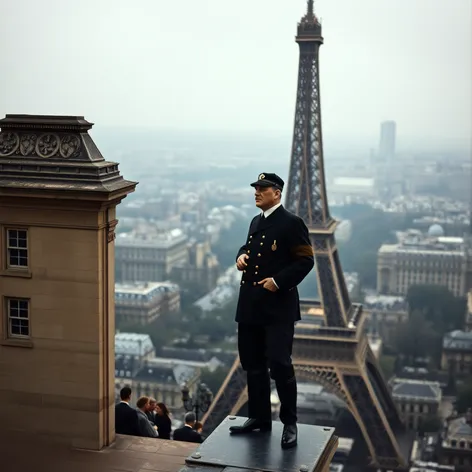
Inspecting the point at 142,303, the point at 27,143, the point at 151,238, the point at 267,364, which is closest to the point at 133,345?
the point at 142,303

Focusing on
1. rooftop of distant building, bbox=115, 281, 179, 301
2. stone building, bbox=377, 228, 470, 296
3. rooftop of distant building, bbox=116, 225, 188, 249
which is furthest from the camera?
rooftop of distant building, bbox=116, 225, 188, 249

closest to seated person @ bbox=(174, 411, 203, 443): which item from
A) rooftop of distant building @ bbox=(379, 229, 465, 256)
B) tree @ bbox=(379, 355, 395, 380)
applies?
tree @ bbox=(379, 355, 395, 380)

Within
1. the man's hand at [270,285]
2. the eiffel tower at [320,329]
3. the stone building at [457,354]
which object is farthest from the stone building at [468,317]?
the man's hand at [270,285]

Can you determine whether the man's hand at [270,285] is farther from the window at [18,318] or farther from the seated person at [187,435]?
the window at [18,318]

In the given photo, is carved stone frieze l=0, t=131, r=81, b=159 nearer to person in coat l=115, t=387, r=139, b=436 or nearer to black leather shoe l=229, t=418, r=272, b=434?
person in coat l=115, t=387, r=139, b=436

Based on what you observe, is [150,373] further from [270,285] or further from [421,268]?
[270,285]
